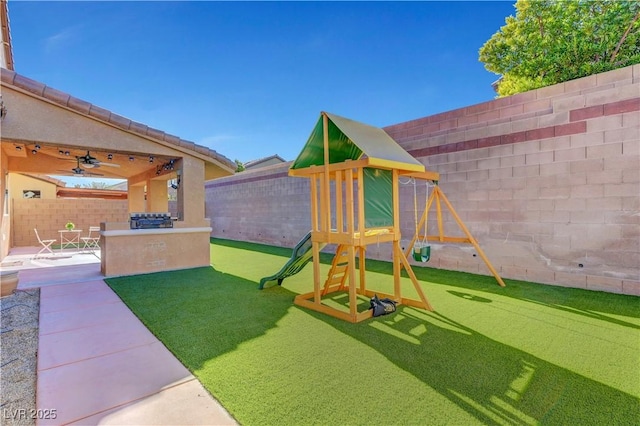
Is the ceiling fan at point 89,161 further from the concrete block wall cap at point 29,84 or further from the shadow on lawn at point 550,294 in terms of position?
the shadow on lawn at point 550,294

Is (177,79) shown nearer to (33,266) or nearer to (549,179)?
(33,266)

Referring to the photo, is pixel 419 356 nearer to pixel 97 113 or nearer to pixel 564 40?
pixel 97 113

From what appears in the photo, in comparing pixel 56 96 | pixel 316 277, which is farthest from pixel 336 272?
pixel 56 96

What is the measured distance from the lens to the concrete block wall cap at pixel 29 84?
5145 mm

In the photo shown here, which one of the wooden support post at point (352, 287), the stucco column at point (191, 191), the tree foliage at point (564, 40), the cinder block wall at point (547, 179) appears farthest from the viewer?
the tree foliage at point (564, 40)

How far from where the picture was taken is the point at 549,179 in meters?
5.25

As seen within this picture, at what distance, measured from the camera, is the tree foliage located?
31.4ft

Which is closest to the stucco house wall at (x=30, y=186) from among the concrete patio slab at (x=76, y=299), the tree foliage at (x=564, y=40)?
the concrete patio slab at (x=76, y=299)

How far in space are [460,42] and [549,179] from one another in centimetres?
718

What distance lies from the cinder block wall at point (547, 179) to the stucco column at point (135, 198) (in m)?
10.6

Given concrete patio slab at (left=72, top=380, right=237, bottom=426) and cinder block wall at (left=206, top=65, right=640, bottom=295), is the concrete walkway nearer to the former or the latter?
concrete patio slab at (left=72, top=380, right=237, bottom=426)

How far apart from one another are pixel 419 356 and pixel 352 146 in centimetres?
284

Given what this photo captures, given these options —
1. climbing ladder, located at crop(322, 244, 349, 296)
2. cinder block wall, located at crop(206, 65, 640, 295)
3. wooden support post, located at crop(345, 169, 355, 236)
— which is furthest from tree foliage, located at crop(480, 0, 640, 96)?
wooden support post, located at crop(345, 169, 355, 236)

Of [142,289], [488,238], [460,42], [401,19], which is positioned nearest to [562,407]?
[488,238]
